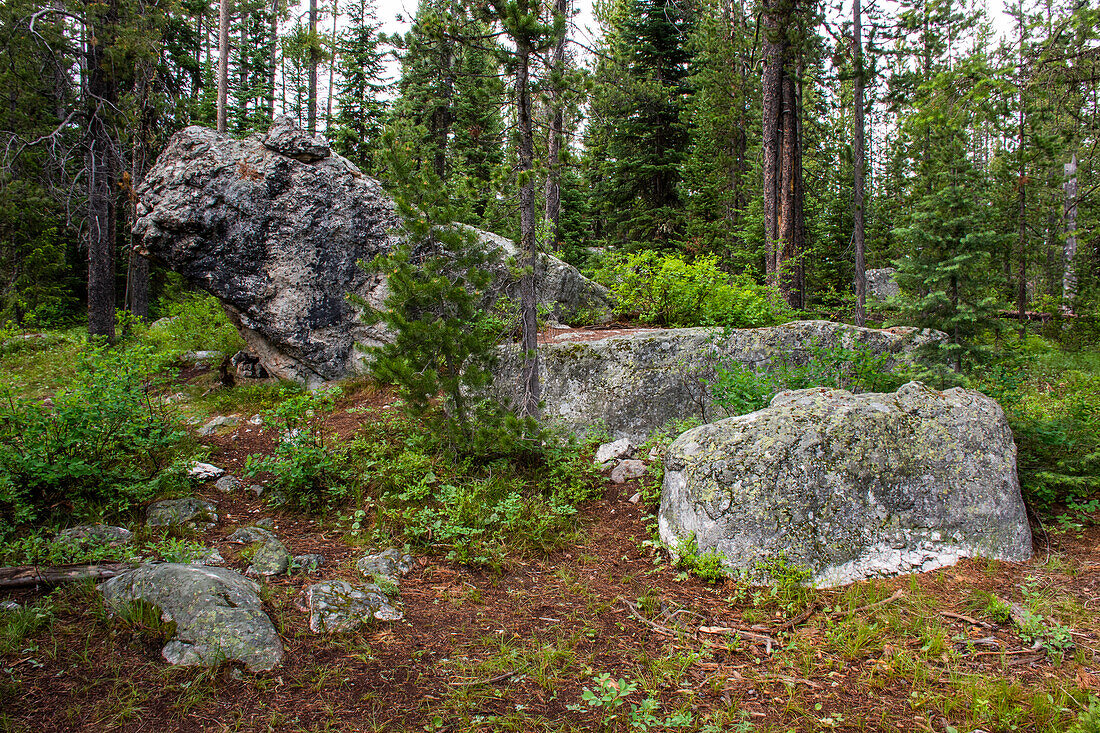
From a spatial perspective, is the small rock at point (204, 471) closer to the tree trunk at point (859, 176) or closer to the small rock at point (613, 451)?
the small rock at point (613, 451)

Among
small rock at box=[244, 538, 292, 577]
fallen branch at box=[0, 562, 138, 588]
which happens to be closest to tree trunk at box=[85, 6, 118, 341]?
fallen branch at box=[0, 562, 138, 588]

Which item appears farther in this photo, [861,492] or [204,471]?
[204,471]

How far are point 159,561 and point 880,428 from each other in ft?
17.1

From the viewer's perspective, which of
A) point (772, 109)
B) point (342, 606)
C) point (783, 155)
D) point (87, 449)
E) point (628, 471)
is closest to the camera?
point (342, 606)

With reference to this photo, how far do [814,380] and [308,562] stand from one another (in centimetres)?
469

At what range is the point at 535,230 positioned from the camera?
5582 mm

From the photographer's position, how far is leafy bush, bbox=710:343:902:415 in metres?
5.01

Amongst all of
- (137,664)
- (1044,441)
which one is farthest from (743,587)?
(137,664)

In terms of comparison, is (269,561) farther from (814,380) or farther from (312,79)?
(312,79)

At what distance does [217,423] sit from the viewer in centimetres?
702

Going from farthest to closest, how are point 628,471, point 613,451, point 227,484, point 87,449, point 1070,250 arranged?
point 1070,250, point 613,451, point 628,471, point 227,484, point 87,449

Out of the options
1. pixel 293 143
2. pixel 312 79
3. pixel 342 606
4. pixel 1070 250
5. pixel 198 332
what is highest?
pixel 312 79

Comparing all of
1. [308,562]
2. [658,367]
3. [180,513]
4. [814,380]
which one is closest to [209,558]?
[308,562]

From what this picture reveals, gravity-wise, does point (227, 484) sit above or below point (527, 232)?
below
